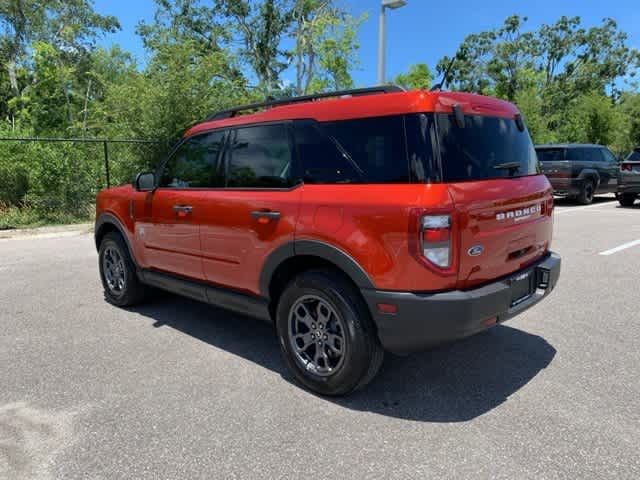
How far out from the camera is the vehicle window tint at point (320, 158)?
293cm

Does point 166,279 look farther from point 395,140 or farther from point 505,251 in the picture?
point 505,251

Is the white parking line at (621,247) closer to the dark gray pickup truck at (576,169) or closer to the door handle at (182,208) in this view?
the dark gray pickup truck at (576,169)

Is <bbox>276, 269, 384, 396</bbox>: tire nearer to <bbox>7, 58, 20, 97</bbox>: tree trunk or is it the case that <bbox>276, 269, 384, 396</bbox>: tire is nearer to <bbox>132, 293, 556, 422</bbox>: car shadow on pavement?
<bbox>132, 293, 556, 422</bbox>: car shadow on pavement

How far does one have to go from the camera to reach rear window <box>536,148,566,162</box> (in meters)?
14.5

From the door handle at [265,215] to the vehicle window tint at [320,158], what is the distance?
32 cm

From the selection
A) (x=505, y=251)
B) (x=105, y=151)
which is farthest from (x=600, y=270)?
(x=105, y=151)

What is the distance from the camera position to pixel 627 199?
14.4 metres

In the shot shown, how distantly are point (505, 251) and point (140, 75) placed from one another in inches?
464

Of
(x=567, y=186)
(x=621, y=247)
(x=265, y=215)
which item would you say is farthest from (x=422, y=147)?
(x=567, y=186)

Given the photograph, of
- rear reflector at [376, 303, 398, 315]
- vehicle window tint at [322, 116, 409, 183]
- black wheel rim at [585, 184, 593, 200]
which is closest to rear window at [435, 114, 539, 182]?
vehicle window tint at [322, 116, 409, 183]

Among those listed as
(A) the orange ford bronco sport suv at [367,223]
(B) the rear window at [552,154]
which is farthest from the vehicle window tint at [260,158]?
(B) the rear window at [552,154]

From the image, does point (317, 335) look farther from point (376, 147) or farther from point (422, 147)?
point (422, 147)

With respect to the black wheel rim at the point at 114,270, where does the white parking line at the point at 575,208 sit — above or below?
above

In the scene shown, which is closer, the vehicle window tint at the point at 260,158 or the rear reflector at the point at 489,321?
the rear reflector at the point at 489,321
